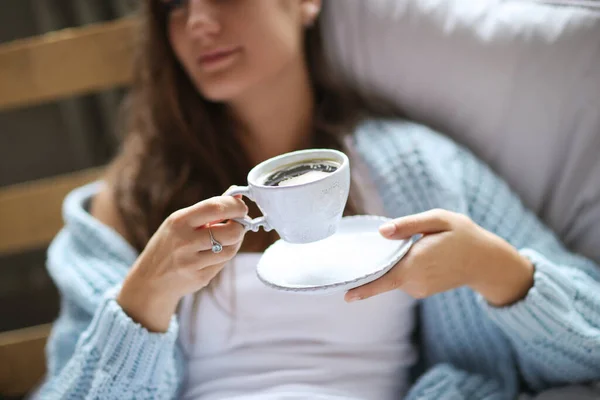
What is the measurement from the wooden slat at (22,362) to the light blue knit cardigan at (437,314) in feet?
1.00

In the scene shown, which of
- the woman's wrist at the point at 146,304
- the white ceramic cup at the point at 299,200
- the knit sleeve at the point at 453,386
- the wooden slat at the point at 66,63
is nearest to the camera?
the white ceramic cup at the point at 299,200

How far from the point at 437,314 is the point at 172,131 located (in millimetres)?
429

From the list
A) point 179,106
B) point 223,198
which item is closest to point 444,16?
point 179,106

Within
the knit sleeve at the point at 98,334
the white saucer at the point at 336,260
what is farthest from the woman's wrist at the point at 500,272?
the knit sleeve at the point at 98,334

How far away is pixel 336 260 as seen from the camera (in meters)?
0.56

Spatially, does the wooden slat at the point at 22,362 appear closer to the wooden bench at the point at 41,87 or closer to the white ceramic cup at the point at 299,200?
the wooden bench at the point at 41,87

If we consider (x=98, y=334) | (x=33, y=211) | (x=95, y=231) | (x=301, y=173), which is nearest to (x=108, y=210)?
(x=95, y=231)

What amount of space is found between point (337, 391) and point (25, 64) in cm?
76

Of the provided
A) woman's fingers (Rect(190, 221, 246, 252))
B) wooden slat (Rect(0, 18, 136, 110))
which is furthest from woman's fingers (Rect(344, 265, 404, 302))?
wooden slat (Rect(0, 18, 136, 110))

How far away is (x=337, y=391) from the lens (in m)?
0.74

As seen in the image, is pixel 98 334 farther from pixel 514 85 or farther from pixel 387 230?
pixel 514 85

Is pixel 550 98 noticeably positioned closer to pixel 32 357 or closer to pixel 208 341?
pixel 208 341

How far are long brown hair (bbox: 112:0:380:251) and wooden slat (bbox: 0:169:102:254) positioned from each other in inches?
8.3

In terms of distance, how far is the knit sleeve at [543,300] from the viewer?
66cm
